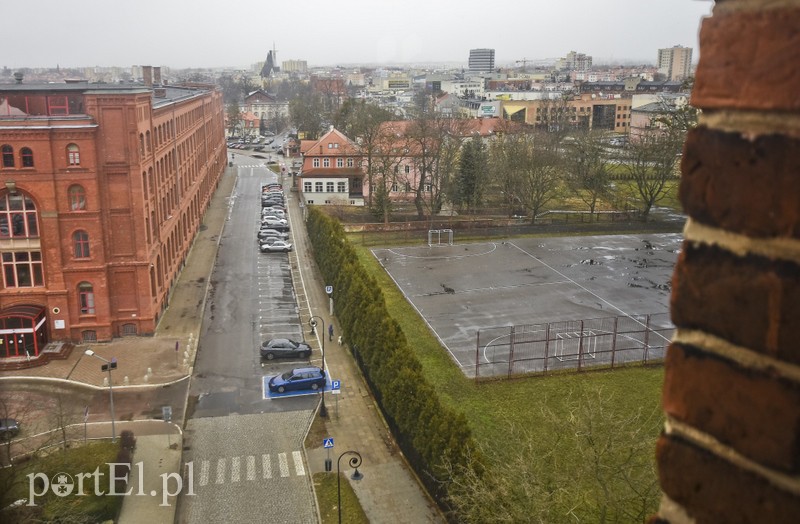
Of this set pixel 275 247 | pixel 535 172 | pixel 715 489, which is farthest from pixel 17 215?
pixel 535 172

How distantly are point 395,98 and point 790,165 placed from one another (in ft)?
451

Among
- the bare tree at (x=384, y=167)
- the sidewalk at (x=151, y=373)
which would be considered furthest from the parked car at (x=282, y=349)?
the bare tree at (x=384, y=167)

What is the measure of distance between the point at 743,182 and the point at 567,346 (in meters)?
23.8

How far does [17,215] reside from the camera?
24.4 meters

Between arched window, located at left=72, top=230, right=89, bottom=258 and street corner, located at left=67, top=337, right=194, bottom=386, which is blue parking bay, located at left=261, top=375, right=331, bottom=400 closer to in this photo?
street corner, located at left=67, top=337, right=194, bottom=386

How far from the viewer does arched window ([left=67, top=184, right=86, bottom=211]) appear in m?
24.6

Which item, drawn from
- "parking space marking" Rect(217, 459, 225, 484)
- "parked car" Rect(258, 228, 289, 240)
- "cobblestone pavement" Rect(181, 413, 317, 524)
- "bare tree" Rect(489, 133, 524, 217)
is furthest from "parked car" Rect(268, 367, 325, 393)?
"bare tree" Rect(489, 133, 524, 217)

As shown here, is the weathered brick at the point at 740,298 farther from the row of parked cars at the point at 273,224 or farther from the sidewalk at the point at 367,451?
the row of parked cars at the point at 273,224

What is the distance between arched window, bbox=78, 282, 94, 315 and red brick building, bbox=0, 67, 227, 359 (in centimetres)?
4

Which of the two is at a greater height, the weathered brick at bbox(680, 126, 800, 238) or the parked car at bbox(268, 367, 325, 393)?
the weathered brick at bbox(680, 126, 800, 238)

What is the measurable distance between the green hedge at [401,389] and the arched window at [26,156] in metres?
11.4

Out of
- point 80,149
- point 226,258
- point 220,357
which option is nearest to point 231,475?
point 220,357

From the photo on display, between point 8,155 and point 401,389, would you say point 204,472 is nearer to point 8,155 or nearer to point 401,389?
point 401,389

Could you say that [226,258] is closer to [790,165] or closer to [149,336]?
[149,336]
